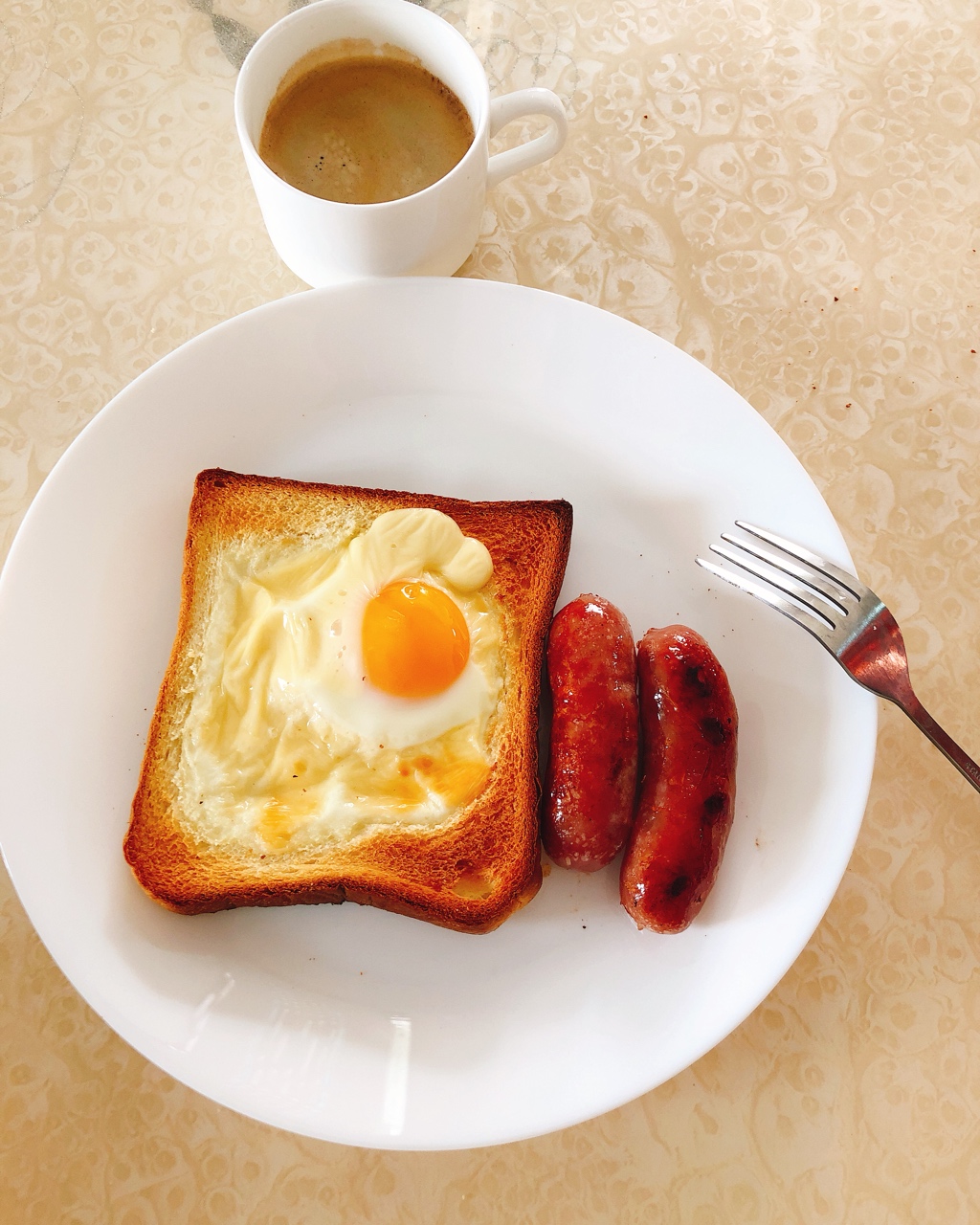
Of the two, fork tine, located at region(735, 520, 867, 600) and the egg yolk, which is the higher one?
fork tine, located at region(735, 520, 867, 600)

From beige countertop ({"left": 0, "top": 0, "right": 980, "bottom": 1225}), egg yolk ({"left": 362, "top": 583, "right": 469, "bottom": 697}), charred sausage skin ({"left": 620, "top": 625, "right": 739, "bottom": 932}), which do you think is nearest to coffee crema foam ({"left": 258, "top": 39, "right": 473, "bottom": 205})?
beige countertop ({"left": 0, "top": 0, "right": 980, "bottom": 1225})

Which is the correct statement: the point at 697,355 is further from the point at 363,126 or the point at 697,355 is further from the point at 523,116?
the point at 363,126

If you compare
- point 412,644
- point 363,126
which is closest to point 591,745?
point 412,644

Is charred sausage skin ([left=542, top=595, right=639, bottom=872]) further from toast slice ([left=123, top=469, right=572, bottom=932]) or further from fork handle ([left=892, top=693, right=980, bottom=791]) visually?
fork handle ([left=892, top=693, right=980, bottom=791])

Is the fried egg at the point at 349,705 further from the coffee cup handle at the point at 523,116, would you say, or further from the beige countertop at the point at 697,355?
the coffee cup handle at the point at 523,116

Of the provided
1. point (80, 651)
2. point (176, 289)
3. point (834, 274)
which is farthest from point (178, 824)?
point (834, 274)

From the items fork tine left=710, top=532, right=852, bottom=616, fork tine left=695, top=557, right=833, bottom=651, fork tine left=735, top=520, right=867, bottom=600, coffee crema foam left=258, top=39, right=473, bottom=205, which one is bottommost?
fork tine left=695, top=557, right=833, bottom=651

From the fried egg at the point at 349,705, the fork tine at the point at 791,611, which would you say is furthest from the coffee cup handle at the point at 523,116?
the fork tine at the point at 791,611
